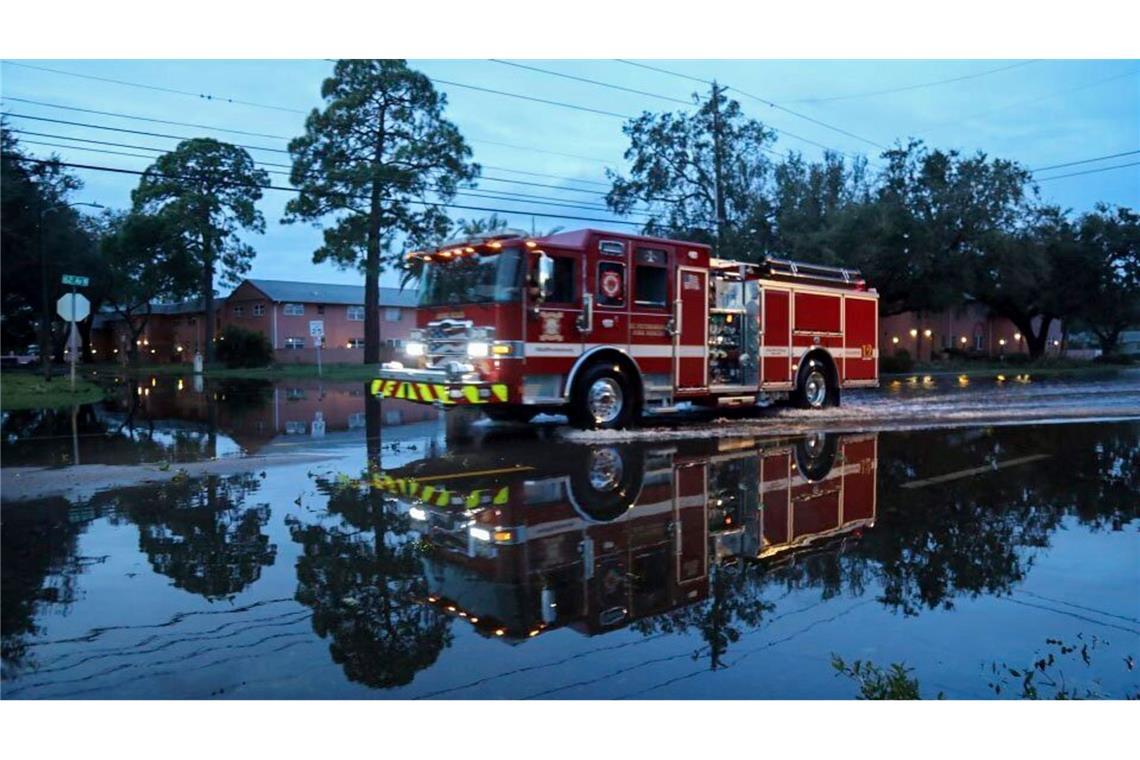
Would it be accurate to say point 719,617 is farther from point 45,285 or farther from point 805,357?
point 45,285

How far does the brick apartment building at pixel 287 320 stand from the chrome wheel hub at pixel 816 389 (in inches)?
1704

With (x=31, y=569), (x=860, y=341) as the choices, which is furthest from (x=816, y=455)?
(x=31, y=569)

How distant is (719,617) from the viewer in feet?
16.3

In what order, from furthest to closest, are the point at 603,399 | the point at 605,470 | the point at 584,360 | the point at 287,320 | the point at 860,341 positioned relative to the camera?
the point at 287,320, the point at 860,341, the point at 603,399, the point at 584,360, the point at 605,470

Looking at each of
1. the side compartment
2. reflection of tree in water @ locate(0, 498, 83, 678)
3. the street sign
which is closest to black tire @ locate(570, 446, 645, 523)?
reflection of tree in water @ locate(0, 498, 83, 678)

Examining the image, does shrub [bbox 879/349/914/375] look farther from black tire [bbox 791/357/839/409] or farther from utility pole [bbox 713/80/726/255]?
black tire [bbox 791/357/839/409]

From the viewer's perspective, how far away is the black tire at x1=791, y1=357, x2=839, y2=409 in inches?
661

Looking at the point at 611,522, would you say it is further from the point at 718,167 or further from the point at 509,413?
the point at 718,167

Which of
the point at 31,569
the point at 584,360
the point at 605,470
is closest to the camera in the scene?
the point at 31,569

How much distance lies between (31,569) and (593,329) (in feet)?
27.2

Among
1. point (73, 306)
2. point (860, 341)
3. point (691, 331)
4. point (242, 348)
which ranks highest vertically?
point (73, 306)

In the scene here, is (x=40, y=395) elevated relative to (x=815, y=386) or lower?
lower

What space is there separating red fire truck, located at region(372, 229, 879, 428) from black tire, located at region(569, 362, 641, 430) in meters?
0.02

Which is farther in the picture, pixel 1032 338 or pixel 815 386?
pixel 1032 338
